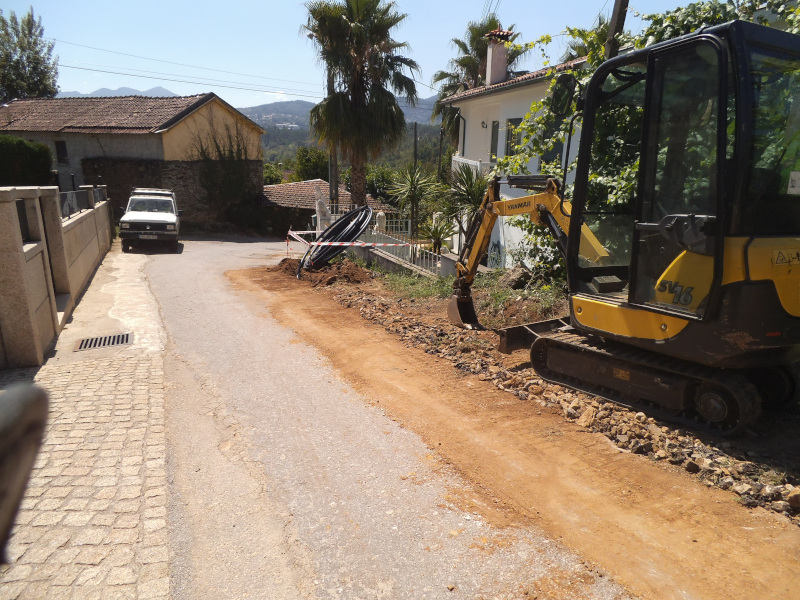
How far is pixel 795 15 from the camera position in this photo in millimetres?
6406

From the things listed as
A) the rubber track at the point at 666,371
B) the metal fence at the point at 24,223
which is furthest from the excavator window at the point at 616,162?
the metal fence at the point at 24,223

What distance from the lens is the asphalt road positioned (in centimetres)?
310

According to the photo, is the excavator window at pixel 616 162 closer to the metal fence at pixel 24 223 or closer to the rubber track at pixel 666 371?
the rubber track at pixel 666 371

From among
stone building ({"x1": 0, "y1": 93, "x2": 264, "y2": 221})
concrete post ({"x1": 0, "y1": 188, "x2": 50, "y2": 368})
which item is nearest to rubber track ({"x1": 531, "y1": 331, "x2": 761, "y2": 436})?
concrete post ({"x1": 0, "y1": 188, "x2": 50, "y2": 368})

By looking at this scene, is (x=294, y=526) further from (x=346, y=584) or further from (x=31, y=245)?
(x=31, y=245)

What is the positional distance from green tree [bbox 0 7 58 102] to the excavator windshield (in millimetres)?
46746

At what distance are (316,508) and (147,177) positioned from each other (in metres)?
25.8

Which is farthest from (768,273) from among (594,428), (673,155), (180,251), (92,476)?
(180,251)

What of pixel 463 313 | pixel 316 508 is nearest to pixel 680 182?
pixel 316 508

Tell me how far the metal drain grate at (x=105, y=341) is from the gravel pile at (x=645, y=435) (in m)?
3.99

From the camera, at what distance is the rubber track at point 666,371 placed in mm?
4373

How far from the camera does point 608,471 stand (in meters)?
4.25

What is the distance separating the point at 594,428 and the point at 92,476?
4.17m

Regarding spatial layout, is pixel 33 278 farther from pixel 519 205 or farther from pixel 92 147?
pixel 92 147
